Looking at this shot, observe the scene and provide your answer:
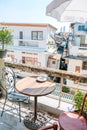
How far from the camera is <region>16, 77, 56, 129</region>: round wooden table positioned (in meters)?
2.23

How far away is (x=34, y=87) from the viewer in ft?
7.80

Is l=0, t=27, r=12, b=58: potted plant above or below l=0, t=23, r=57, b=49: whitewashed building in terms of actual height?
below

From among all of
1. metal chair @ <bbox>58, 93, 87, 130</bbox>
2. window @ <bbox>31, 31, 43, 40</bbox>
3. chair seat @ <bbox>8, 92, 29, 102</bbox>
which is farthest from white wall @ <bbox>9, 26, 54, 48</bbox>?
metal chair @ <bbox>58, 93, 87, 130</bbox>

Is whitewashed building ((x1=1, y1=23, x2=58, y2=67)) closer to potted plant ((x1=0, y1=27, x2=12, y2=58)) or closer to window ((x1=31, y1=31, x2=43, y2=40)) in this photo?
window ((x1=31, y1=31, x2=43, y2=40))

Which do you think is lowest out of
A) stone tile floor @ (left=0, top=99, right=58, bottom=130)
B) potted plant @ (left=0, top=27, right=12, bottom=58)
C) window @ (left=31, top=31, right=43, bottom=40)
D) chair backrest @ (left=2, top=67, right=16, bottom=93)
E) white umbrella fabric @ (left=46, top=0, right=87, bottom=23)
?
stone tile floor @ (left=0, top=99, right=58, bottom=130)

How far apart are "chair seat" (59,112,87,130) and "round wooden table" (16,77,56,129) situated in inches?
19.4

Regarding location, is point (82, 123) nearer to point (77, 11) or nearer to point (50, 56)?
point (77, 11)

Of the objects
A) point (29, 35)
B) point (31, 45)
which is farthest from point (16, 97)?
point (29, 35)

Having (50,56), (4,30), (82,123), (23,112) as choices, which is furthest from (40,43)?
(82,123)

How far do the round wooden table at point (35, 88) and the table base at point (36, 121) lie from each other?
0.27 ft

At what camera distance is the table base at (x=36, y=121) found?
7.96 feet

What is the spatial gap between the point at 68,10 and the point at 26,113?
5.97ft

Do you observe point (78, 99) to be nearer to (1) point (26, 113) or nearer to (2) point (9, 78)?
(1) point (26, 113)

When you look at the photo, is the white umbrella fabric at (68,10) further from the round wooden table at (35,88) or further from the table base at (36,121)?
the table base at (36,121)
